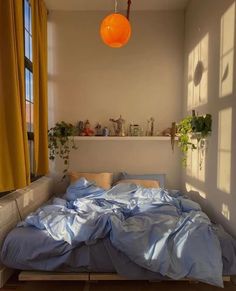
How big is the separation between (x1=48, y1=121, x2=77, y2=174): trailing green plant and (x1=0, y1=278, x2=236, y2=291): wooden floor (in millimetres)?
1993

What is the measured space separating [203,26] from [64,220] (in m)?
2.60

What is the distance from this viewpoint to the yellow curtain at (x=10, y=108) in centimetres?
237

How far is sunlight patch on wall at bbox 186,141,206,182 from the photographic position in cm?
319

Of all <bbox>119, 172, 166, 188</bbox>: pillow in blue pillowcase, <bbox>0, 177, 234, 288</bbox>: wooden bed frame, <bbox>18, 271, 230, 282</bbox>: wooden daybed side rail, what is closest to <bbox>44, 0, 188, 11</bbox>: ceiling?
<bbox>119, 172, 166, 188</bbox>: pillow in blue pillowcase

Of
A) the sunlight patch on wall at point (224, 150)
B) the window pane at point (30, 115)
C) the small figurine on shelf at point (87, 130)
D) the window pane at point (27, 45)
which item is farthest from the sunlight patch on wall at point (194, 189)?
the window pane at point (27, 45)

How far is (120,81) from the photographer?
13.8 feet

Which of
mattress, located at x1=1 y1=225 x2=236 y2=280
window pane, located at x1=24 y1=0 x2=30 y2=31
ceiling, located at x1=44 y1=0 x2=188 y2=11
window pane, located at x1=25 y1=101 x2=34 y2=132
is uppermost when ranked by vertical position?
ceiling, located at x1=44 y1=0 x2=188 y2=11

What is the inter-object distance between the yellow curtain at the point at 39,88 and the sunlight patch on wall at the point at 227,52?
2.03 metres

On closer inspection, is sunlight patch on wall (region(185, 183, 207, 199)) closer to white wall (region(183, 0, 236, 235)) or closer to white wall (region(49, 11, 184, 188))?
white wall (region(183, 0, 236, 235))

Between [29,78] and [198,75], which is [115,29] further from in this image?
[29,78]

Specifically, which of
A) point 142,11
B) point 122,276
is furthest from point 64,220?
point 142,11

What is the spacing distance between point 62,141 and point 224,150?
223 centimetres

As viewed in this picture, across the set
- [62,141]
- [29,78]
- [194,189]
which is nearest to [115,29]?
[29,78]

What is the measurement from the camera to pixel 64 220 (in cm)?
233
